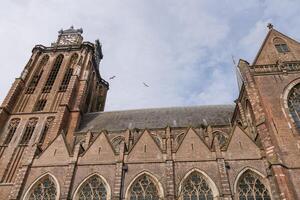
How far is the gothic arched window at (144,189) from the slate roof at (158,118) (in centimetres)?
901

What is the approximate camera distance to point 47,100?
95.1 feet

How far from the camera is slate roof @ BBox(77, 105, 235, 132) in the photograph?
2561 centimetres

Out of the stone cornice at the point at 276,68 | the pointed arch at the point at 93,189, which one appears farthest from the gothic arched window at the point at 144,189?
the stone cornice at the point at 276,68

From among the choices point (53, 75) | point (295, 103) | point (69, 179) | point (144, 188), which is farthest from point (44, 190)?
point (53, 75)

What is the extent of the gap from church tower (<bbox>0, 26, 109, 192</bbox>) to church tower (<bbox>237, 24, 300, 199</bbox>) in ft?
48.5

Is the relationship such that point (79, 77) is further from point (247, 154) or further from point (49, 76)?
point (247, 154)

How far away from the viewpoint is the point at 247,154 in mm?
16703

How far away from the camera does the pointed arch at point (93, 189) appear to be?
16.1 meters

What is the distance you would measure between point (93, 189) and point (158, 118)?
12378 millimetres

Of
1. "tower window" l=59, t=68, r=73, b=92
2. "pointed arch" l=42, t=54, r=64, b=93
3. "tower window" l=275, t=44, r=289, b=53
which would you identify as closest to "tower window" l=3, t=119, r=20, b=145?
"pointed arch" l=42, t=54, r=64, b=93

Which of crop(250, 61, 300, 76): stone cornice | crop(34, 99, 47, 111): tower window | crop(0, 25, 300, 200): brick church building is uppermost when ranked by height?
crop(34, 99, 47, 111): tower window

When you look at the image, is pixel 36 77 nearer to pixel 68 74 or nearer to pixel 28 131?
pixel 68 74

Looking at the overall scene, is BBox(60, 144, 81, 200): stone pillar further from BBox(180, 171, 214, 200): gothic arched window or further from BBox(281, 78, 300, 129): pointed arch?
BBox(281, 78, 300, 129): pointed arch

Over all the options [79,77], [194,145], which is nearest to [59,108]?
[79,77]
